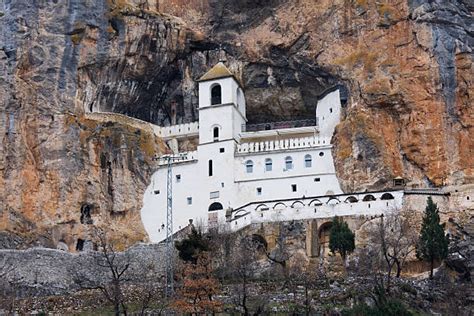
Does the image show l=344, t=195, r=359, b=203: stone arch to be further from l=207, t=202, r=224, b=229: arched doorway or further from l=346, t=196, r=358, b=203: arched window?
l=207, t=202, r=224, b=229: arched doorway

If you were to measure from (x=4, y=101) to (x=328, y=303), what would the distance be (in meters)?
33.7

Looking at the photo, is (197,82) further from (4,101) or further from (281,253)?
(281,253)

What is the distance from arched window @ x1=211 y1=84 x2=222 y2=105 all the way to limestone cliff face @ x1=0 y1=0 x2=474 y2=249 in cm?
273

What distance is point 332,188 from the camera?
8212 centimetres

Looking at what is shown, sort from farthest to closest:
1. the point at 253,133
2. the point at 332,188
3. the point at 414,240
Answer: the point at 253,133 < the point at 332,188 < the point at 414,240

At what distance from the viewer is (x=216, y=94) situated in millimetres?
89062

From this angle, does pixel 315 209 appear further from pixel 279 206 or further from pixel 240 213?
pixel 240 213

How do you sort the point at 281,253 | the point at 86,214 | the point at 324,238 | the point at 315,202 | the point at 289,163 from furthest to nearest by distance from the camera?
the point at 289,163 → the point at 86,214 → the point at 315,202 → the point at 324,238 → the point at 281,253

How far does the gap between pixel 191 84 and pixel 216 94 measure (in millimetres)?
3508

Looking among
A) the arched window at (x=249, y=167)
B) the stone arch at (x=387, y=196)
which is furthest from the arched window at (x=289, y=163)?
the stone arch at (x=387, y=196)

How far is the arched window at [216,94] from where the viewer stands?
8862cm

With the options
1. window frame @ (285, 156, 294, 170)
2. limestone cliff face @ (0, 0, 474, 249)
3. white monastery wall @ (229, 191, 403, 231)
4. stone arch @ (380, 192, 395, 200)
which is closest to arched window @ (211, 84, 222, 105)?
limestone cliff face @ (0, 0, 474, 249)

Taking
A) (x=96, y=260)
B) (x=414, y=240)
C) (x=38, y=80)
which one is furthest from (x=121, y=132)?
(x=414, y=240)

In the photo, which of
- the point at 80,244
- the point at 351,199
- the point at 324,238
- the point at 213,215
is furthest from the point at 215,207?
the point at 351,199
